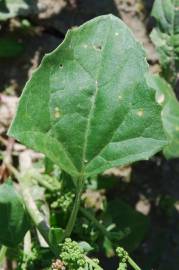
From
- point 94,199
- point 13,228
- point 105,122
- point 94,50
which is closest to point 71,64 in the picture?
point 94,50

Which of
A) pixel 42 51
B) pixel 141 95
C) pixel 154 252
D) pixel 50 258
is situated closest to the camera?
pixel 141 95

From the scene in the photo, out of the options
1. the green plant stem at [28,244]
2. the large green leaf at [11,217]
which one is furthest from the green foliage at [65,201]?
the large green leaf at [11,217]

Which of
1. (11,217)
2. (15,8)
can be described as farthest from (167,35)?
(11,217)

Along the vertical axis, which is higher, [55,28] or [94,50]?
[94,50]

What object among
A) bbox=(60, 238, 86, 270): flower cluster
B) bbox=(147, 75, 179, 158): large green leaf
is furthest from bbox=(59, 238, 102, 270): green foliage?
bbox=(147, 75, 179, 158): large green leaf

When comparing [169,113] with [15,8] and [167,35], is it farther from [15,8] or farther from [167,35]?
[15,8]

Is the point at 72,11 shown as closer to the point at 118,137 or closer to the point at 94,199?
the point at 94,199
